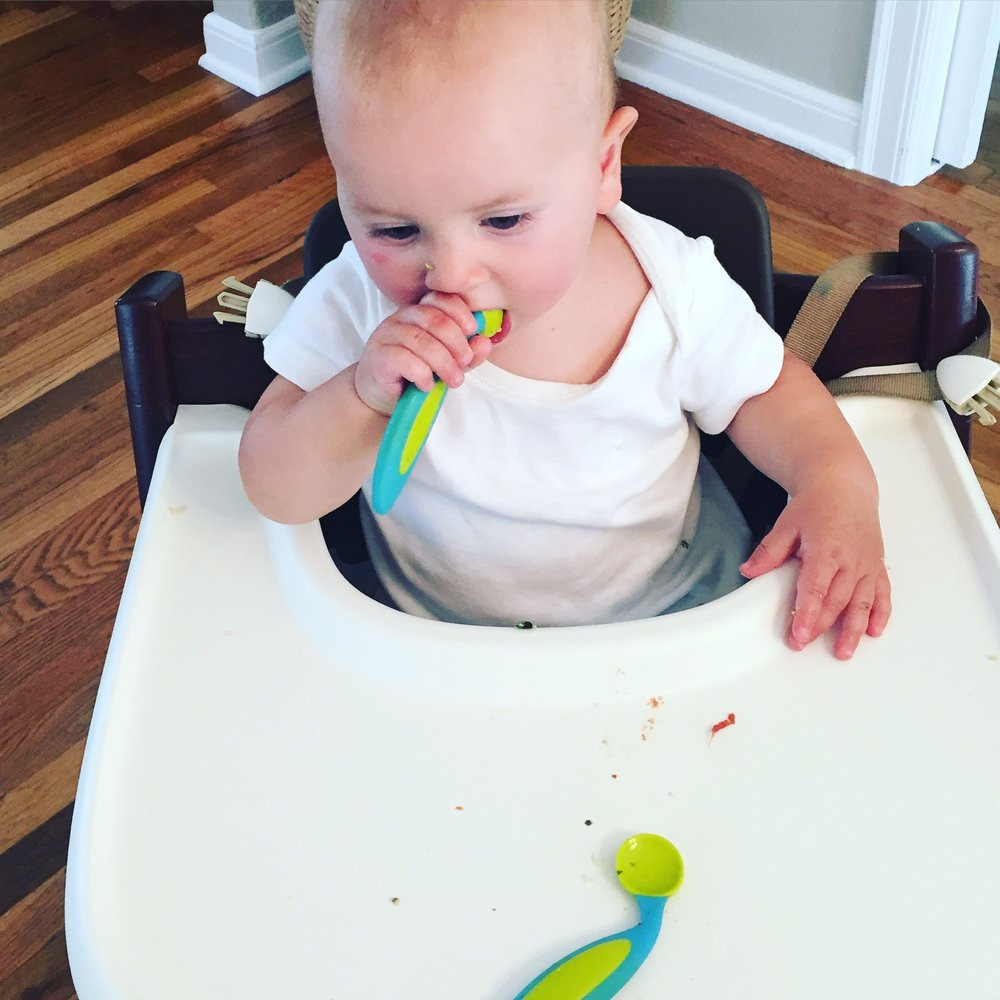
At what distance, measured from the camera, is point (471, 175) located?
19.8 inches

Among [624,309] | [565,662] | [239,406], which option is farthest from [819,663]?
[239,406]

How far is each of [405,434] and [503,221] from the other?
0.10 m

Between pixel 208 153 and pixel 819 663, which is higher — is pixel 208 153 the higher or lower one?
the lower one

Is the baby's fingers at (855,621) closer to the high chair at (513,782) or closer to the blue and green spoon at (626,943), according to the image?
the high chair at (513,782)

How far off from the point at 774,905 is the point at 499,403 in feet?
0.99

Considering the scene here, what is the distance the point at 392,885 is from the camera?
48 cm

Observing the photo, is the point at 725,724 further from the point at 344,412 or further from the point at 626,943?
the point at 344,412

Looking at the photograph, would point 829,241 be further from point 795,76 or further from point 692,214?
point 692,214

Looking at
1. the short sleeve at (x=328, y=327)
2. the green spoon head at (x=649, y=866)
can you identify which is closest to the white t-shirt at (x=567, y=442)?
the short sleeve at (x=328, y=327)

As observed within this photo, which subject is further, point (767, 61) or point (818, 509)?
point (767, 61)

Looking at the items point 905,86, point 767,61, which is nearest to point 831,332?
point 905,86

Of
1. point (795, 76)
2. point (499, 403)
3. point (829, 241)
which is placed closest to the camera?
point (499, 403)

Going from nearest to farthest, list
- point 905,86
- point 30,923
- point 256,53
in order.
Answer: point 30,923 < point 905,86 < point 256,53

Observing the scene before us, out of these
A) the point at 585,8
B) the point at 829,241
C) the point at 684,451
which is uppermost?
the point at 585,8
